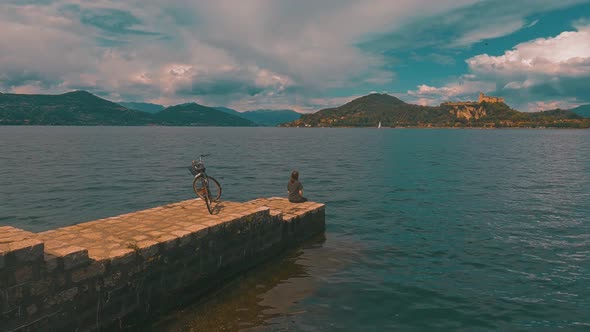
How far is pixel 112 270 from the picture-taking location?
28.1ft

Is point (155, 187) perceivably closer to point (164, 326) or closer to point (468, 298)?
point (164, 326)

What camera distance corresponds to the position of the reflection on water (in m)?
9.88

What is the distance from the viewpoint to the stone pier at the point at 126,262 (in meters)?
7.05

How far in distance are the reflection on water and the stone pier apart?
429 millimetres

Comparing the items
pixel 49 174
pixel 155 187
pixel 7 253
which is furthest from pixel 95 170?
pixel 7 253

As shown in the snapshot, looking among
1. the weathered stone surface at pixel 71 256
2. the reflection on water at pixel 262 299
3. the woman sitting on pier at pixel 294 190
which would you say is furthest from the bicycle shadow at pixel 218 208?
the weathered stone surface at pixel 71 256

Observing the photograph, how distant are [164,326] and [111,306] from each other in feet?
5.37

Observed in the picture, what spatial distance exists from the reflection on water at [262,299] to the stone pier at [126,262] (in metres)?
0.43

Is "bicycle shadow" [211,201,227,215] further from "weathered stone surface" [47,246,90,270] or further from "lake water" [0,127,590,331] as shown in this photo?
"weathered stone surface" [47,246,90,270]

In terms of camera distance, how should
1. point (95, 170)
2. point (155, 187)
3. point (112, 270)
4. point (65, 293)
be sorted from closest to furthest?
point (65, 293)
point (112, 270)
point (155, 187)
point (95, 170)

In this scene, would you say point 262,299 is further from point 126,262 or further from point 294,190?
point 294,190

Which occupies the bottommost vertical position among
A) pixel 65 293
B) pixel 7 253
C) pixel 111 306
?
pixel 111 306

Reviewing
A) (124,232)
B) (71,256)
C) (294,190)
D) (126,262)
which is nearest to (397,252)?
(294,190)

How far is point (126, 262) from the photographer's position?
29.1 feet
